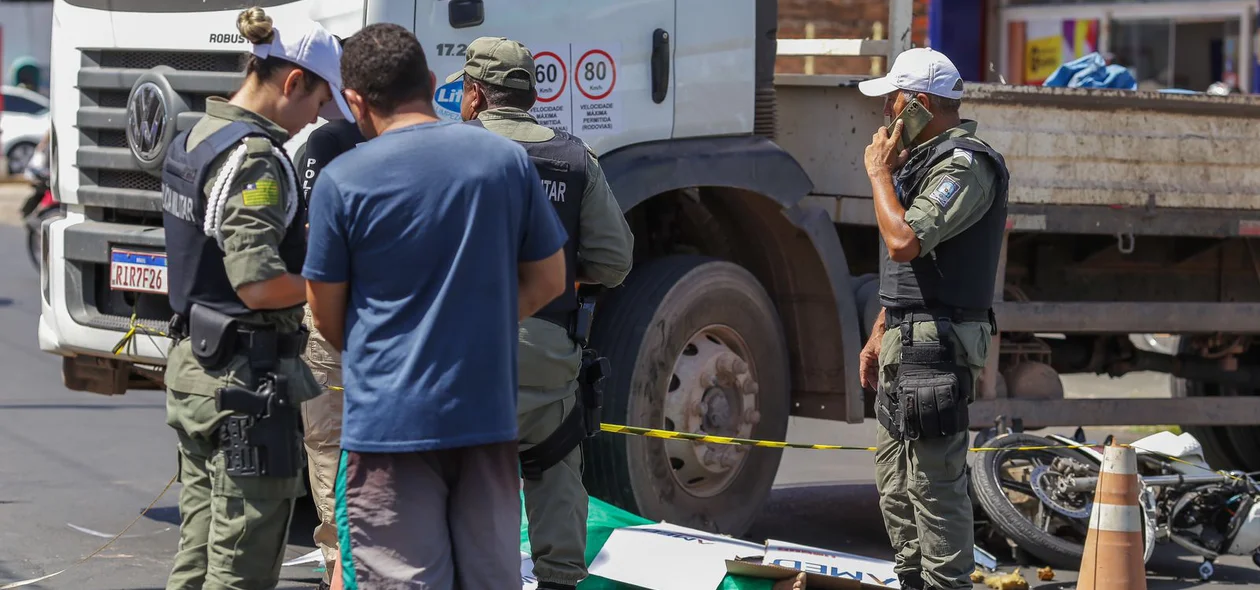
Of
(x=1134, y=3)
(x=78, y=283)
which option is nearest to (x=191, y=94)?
(x=78, y=283)

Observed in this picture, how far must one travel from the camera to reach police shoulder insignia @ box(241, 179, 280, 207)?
3.79 metres

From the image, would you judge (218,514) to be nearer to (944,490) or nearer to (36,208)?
(944,490)

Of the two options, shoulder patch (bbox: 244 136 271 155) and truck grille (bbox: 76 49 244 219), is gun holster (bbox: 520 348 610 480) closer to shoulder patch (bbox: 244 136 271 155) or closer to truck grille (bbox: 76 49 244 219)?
shoulder patch (bbox: 244 136 271 155)

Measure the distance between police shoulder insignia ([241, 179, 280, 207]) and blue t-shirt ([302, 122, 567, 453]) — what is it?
1.16ft

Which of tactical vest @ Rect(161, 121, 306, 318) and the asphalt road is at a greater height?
tactical vest @ Rect(161, 121, 306, 318)

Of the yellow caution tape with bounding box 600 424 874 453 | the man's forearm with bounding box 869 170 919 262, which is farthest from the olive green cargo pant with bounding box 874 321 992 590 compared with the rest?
the yellow caution tape with bounding box 600 424 874 453

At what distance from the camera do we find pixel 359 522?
3607 millimetres

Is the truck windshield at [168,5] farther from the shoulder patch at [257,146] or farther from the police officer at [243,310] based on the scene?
the shoulder patch at [257,146]

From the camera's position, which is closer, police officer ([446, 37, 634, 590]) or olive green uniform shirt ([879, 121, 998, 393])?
police officer ([446, 37, 634, 590])

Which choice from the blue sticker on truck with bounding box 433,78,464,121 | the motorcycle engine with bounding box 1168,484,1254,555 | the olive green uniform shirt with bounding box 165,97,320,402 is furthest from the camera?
the motorcycle engine with bounding box 1168,484,1254,555

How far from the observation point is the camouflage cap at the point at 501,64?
4.66 meters

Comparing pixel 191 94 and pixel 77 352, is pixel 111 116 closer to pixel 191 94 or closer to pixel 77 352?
pixel 191 94

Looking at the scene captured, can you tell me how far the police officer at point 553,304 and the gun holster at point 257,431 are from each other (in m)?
0.90

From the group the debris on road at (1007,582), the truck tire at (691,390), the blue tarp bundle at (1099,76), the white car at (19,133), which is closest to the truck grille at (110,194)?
the truck tire at (691,390)
